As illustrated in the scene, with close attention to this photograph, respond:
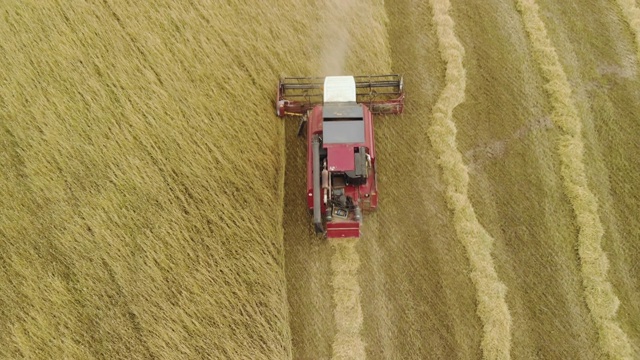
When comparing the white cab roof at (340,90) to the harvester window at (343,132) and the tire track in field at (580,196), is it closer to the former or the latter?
the harvester window at (343,132)

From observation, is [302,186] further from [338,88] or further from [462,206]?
[462,206]

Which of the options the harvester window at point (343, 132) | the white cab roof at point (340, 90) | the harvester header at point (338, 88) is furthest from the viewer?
the harvester header at point (338, 88)

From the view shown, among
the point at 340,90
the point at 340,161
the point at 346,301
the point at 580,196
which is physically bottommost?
the point at 346,301

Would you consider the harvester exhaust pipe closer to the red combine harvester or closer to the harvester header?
the red combine harvester

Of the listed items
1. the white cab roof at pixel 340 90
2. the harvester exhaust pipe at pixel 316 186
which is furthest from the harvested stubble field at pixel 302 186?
the white cab roof at pixel 340 90

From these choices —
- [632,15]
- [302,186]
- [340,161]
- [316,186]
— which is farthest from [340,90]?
[632,15]

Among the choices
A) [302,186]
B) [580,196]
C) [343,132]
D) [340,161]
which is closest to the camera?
[340,161]
